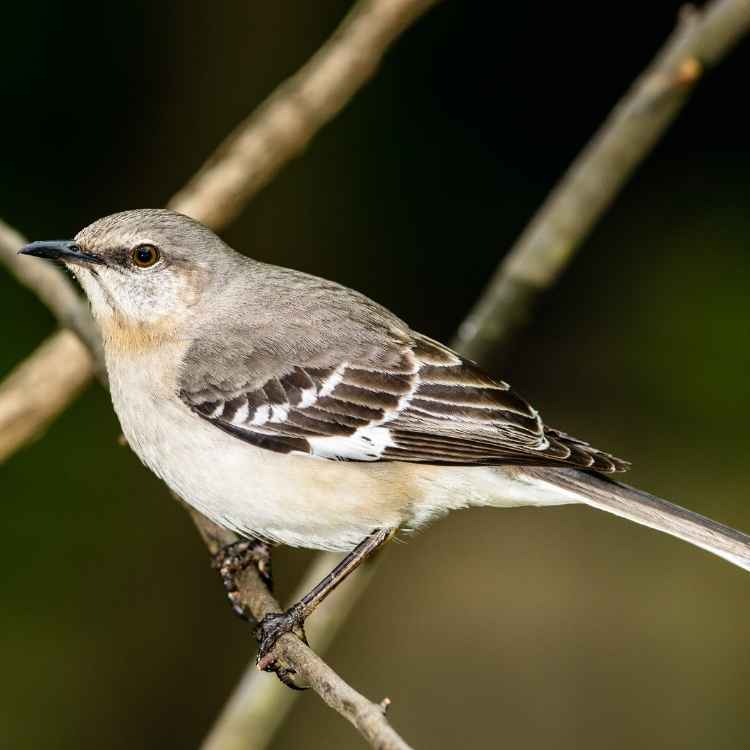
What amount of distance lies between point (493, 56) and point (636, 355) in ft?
6.61

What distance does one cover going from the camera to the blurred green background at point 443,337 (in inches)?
235

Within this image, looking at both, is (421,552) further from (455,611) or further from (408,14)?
(408,14)

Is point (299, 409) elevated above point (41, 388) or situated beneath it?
elevated above

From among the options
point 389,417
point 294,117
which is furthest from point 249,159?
point 389,417

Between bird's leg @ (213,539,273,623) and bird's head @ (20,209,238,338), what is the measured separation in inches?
31.0

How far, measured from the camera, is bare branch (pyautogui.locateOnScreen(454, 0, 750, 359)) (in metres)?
4.38

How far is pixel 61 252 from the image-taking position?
3.55 meters

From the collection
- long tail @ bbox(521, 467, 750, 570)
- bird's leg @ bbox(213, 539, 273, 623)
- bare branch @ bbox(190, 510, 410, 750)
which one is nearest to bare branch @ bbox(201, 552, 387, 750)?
bare branch @ bbox(190, 510, 410, 750)

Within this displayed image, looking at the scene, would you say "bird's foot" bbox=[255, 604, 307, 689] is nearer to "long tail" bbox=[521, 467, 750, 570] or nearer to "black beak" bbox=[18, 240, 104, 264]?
"long tail" bbox=[521, 467, 750, 570]

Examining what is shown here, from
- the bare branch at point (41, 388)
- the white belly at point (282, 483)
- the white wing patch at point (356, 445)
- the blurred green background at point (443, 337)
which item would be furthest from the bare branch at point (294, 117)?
the blurred green background at point (443, 337)

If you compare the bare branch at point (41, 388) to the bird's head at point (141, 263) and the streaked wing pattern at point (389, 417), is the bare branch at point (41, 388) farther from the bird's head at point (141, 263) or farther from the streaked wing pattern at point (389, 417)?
the streaked wing pattern at point (389, 417)

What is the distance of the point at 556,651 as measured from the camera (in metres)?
6.39

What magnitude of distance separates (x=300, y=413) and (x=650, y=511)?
43.6 inches

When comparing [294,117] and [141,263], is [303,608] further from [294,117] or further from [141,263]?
[294,117]
